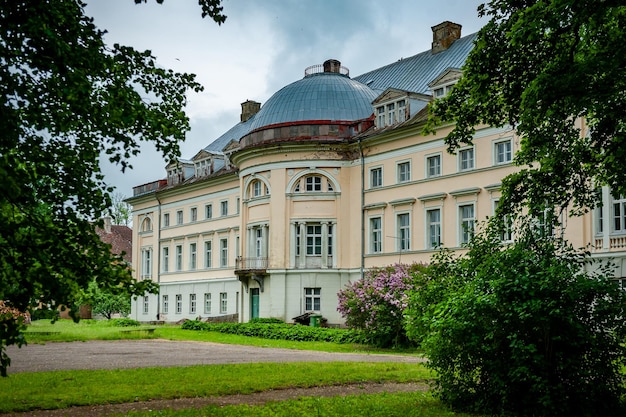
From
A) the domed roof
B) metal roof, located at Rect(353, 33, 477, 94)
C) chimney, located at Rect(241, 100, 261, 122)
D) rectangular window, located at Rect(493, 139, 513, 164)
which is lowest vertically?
rectangular window, located at Rect(493, 139, 513, 164)

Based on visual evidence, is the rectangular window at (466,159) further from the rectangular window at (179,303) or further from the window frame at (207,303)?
the rectangular window at (179,303)

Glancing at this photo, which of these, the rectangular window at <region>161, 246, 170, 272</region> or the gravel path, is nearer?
the gravel path

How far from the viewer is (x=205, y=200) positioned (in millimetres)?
51812

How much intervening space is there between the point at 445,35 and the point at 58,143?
3714cm

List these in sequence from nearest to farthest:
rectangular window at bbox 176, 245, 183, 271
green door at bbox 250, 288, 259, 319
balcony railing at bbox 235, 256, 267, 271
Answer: balcony railing at bbox 235, 256, 267, 271 → green door at bbox 250, 288, 259, 319 → rectangular window at bbox 176, 245, 183, 271

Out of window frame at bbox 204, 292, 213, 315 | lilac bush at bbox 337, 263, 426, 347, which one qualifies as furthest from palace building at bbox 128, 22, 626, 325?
lilac bush at bbox 337, 263, 426, 347

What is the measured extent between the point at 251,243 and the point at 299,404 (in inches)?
1184

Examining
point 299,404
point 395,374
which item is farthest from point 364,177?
point 299,404

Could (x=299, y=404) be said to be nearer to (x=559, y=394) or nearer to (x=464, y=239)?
(x=559, y=394)

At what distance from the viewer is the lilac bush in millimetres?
26000

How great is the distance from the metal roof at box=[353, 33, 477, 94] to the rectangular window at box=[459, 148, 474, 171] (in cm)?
649

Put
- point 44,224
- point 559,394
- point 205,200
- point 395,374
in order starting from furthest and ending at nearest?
point 205,200 → point 395,374 → point 559,394 → point 44,224

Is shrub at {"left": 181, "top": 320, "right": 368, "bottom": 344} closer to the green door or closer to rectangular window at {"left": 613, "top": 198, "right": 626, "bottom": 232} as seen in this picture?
the green door

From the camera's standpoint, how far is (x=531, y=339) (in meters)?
10.8
